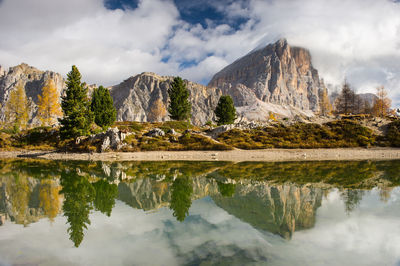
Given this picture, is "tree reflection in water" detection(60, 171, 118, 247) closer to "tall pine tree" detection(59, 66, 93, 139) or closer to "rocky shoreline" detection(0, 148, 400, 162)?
"rocky shoreline" detection(0, 148, 400, 162)

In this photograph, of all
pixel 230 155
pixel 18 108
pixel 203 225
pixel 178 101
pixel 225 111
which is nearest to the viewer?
pixel 203 225

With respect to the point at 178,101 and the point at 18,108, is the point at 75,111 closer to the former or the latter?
the point at 178,101

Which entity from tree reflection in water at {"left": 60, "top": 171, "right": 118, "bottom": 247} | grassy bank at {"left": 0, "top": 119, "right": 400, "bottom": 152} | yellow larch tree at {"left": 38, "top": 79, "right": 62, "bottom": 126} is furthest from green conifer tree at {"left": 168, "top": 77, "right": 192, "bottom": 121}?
tree reflection in water at {"left": 60, "top": 171, "right": 118, "bottom": 247}

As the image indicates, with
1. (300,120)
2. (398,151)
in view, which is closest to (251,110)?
(300,120)

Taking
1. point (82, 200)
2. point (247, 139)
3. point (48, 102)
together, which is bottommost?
point (82, 200)

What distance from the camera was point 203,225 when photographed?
24.6 feet

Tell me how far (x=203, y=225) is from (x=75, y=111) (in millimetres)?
39751

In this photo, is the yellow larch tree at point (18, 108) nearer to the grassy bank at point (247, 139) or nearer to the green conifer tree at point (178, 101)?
the grassy bank at point (247, 139)

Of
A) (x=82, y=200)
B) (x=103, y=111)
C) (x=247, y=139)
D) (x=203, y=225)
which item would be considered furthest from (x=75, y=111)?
(x=203, y=225)

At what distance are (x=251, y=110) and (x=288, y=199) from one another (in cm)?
17510

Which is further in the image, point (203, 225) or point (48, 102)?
point (48, 102)

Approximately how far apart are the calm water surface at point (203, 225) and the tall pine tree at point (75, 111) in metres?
29.5

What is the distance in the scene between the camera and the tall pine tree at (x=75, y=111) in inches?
1581

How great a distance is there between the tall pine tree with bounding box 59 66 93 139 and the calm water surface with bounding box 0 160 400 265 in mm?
29511
